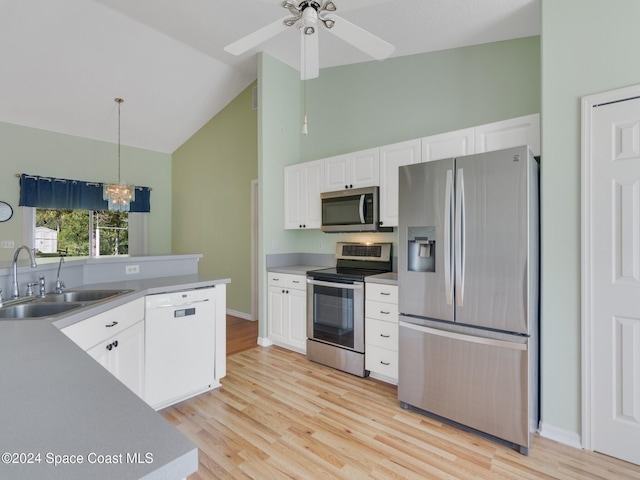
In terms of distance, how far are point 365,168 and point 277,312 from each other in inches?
73.5

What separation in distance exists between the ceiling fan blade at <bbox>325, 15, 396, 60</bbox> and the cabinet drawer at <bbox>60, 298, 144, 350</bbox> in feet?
7.01

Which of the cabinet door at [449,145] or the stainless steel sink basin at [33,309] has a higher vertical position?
the cabinet door at [449,145]

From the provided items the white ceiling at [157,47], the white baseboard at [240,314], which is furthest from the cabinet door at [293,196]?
the white baseboard at [240,314]

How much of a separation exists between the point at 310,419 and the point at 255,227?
10.2 ft

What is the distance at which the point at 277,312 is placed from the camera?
12.3 feet

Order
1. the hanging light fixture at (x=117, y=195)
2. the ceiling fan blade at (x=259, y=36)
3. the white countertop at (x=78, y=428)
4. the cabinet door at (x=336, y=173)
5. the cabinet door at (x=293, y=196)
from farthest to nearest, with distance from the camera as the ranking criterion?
1. the hanging light fixture at (x=117, y=195)
2. the cabinet door at (x=293, y=196)
3. the cabinet door at (x=336, y=173)
4. the ceiling fan blade at (x=259, y=36)
5. the white countertop at (x=78, y=428)

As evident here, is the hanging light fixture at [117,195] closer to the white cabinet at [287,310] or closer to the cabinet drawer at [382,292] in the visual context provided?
the white cabinet at [287,310]

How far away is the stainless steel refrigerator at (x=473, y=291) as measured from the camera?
198 cm

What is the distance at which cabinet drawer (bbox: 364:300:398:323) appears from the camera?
279cm

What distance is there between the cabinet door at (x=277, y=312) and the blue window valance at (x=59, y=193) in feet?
12.3

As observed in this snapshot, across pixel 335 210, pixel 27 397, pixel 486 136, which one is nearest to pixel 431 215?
pixel 486 136
